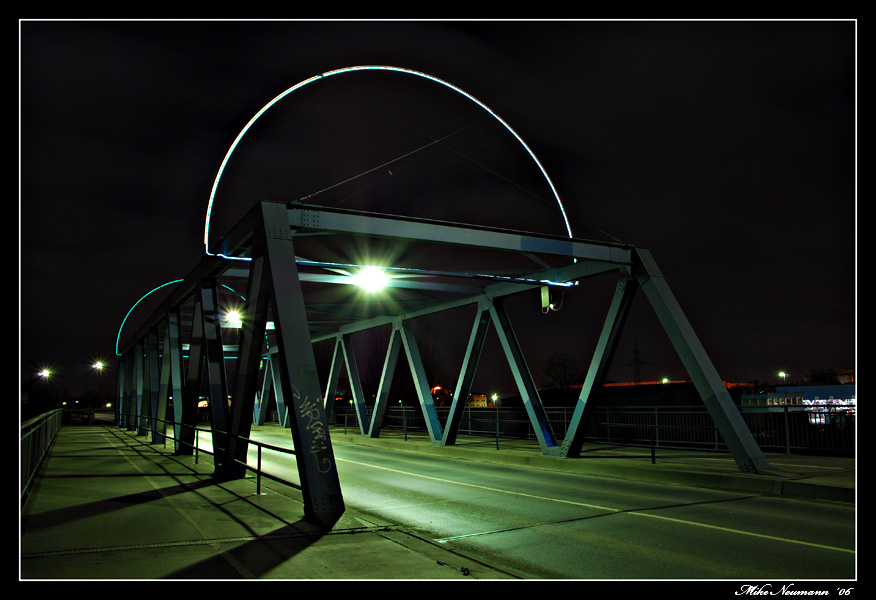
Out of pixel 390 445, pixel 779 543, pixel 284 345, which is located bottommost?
pixel 390 445

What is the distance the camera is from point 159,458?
58.4 feet

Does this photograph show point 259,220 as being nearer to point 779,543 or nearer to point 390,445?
point 779,543

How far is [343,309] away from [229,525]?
16066mm

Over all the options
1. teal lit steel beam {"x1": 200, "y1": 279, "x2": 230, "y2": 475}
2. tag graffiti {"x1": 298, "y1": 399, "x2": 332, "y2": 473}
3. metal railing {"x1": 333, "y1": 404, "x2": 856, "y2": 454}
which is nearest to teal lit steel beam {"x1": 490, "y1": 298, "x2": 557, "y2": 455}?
metal railing {"x1": 333, "y1": 404, "x2": 856, "y2": 454}

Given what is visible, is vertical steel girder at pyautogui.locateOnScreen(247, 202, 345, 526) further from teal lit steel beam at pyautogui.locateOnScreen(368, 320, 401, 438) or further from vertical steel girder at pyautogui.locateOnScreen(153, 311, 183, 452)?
teal lit steel beam at pyautogui.locateOnScreen(368, 320, 401, 438)

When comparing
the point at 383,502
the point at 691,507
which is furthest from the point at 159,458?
the point at 691,507

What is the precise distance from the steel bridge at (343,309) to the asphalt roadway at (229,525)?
0.82 meters

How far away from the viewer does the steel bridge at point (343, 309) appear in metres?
9.72

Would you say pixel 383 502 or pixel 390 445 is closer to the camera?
pixel 383 502

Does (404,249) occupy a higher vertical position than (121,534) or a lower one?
higher

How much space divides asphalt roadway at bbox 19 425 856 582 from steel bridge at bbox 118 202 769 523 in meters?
0.82

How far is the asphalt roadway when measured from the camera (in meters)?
6.13
